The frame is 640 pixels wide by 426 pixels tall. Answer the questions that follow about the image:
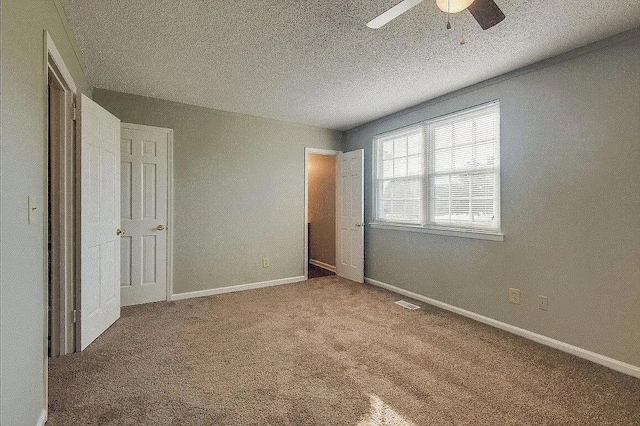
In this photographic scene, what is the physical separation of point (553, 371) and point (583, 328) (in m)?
0.52

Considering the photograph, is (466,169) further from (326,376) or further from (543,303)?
(326,376)

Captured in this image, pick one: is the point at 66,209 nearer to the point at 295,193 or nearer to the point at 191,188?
the point at 191,188

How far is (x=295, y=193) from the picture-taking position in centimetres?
481

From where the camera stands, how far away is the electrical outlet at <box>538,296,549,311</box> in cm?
270

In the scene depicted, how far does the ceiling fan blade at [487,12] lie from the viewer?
4.92ft

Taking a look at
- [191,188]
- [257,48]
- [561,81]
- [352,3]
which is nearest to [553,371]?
[561,81]

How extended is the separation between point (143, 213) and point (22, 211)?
2380 millimetres

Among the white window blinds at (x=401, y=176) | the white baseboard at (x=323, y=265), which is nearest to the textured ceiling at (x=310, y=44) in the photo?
the white window blinds at (x=401, y=176)

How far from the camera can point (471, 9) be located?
1.57 metres

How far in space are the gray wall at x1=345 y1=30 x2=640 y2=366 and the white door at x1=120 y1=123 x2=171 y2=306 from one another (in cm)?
344

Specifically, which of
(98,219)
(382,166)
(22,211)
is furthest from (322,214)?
(22,211)

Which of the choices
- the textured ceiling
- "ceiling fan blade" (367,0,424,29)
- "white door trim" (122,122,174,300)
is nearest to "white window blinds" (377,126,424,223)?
the textured ceiling

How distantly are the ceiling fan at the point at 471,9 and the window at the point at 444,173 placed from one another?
175 centimetres

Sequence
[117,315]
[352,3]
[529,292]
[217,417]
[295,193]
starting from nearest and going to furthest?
[217,417], [352,3], [529,292], [117,315], [295,193]
